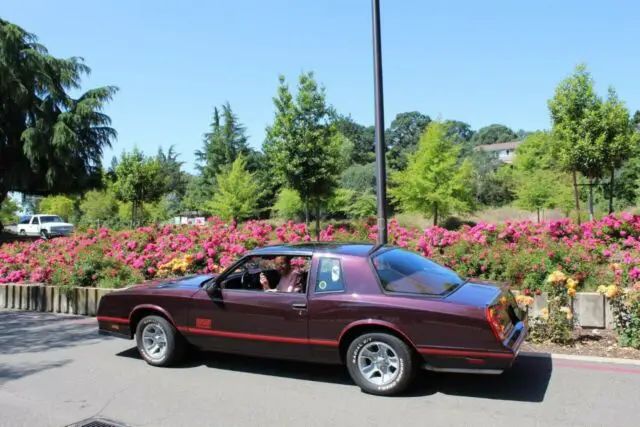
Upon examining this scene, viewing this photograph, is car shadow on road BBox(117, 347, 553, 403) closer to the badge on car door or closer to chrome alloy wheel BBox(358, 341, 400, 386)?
chrome alloy wheel BBox(358, 341, 400, 386)

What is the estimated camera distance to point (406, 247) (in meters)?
10.0

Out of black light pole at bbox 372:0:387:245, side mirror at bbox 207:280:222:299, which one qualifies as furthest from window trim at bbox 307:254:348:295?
black light pole at bbox 372:0:387:245

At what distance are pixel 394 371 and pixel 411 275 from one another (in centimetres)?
97

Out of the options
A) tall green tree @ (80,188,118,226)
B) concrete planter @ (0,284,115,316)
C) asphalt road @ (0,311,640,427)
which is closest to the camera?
asphalt road @ (0,311,640,427)

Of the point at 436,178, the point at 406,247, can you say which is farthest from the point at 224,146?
the point at 406,247

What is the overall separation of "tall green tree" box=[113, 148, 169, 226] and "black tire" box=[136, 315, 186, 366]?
31.0 m

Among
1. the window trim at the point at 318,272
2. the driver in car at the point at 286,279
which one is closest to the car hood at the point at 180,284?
the driver in car at the point at 286,279

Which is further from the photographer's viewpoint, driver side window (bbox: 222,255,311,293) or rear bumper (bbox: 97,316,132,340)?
rear bumper (bbox: 97,316,132,340)

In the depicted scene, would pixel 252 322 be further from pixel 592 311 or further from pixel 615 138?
pixel 615 138

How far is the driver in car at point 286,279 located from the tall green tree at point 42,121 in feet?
93.6

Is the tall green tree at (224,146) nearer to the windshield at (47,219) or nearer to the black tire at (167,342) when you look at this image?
the windshield at (47,219)

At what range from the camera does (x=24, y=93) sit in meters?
29.8

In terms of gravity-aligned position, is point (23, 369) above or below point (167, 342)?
below

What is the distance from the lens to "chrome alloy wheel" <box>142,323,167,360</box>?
6.02 m
